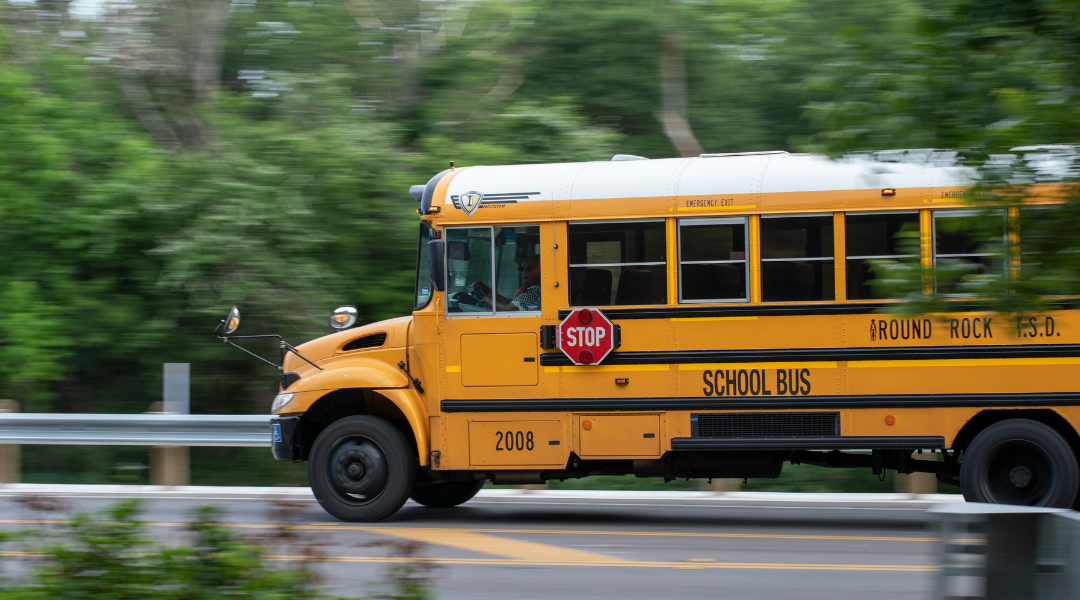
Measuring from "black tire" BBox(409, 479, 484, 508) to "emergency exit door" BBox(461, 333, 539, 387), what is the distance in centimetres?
167

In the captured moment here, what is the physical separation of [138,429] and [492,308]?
4788 mm

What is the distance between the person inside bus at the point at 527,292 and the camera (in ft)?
27.3

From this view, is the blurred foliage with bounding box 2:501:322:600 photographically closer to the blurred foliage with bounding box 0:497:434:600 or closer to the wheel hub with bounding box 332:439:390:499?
the blurred foliage with bounding box 0:497:434:600

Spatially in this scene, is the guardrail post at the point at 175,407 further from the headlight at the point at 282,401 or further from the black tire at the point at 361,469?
the black tire at the point at 361,469

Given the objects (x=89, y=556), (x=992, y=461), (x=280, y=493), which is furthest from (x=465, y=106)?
(x=89, y=556)

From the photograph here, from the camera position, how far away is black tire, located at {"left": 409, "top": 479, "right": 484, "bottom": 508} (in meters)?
9.70

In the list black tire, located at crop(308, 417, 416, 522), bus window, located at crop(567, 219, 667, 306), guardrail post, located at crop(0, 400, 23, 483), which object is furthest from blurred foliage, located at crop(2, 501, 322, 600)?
guardrail post, located at crop(0, 400, 23, 483)

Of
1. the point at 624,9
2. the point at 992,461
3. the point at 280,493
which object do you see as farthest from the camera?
the point at 624,9

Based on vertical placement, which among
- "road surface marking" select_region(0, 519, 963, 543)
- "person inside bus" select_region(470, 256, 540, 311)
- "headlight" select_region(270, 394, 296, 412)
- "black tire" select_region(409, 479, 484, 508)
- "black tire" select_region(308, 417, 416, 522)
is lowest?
"road surface marking" select_region(0, 519, 963, 543)

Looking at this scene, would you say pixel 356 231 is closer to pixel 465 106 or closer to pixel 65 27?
pixel 465 106

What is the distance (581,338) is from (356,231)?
6324mm

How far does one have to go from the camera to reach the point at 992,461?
7652mm

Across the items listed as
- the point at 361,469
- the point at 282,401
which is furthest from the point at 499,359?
the point at 282,401

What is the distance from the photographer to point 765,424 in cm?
795
